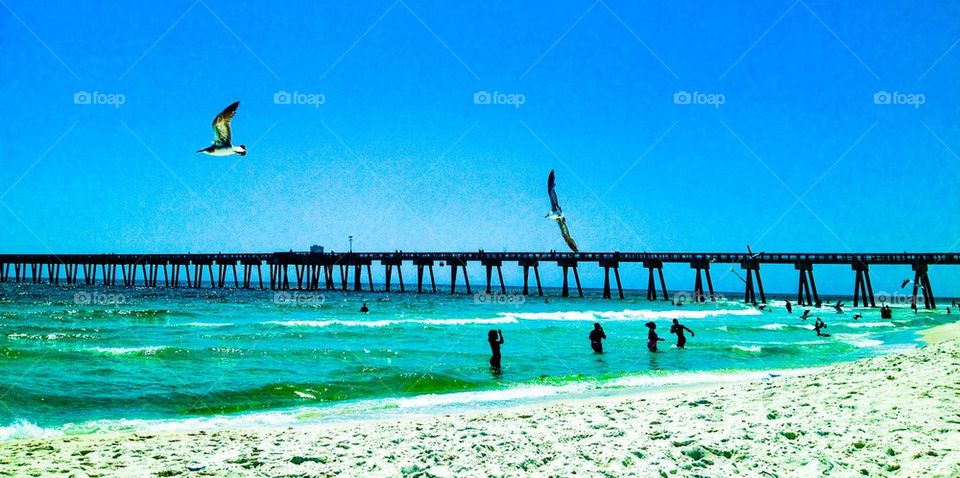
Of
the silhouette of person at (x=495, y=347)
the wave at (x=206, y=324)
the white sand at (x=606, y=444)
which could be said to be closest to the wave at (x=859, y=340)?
the silhouette of person at (x=495, y=347)

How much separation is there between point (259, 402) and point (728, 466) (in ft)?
24.1

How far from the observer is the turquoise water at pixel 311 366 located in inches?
373

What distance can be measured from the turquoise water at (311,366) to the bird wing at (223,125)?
4170mm

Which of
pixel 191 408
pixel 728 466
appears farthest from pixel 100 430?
pixel 728 466

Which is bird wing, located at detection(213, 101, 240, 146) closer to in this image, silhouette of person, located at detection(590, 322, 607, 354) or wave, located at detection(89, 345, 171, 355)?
wave, located at detection(89, 345, 171, 355)

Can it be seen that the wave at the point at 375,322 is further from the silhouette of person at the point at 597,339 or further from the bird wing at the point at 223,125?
the bird wing at the point at 223,125

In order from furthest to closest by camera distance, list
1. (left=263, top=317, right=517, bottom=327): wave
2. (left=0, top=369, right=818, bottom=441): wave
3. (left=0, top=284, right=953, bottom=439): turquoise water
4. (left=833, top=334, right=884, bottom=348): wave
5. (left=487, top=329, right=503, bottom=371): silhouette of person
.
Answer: (left=263, top=317, right=517, bottom=327): wave < (left=833, top=334, right=884, bottom=348): wave < (left=487, top=329, right=503, bottom=371): silhouette of person < (left=0, top=284, right=953, bottom=439): turquoise water < (left=0, top=369, right=818, bottom=441): wave

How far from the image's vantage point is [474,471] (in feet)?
17.4

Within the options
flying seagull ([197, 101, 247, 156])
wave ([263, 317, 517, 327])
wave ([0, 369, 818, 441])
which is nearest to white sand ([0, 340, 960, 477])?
wave ([0, 369, 818, 441])

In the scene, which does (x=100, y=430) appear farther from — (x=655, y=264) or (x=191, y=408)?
(x=655, y=264)

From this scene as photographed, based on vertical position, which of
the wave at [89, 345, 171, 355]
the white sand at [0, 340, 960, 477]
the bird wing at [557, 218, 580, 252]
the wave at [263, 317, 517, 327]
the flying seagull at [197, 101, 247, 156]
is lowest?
the wave at [263, 317, 517, 327]

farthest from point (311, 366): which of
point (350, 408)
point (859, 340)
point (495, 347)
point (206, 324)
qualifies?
point (859, 340)

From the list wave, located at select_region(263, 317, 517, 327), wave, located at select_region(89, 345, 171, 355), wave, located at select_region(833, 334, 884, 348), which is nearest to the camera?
wave, located at select_region(89, 345, 171, 355)

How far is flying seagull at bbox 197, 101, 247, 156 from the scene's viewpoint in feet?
37.5
